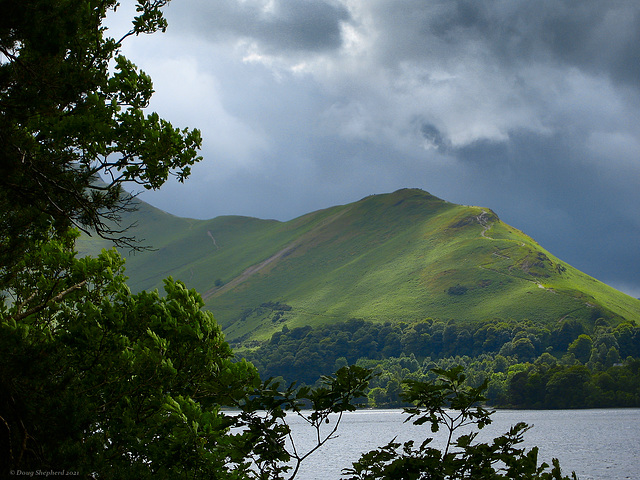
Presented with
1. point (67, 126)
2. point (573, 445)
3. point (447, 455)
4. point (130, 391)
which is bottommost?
point (573, 445)

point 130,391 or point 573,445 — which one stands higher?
point 130,391

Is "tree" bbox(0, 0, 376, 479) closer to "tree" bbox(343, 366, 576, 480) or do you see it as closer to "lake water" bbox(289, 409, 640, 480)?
"tree" bbox(343, 366, 576, 480)

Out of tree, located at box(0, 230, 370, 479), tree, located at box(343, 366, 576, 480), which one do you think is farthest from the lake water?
tree, located at box(343, 366, 576, 480)

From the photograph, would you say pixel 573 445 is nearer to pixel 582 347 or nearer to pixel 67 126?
pixel 67 126

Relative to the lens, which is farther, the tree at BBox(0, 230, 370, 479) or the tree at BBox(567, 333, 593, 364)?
the tree at BBox(567, 333, 593, 364)

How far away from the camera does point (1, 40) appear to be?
923 centimetres

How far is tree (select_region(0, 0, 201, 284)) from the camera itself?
9266 mm

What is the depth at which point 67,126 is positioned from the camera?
11.2 m

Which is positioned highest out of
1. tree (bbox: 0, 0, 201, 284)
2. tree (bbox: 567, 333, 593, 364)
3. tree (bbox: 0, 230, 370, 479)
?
tree (bbox: 0, 0, 201, 284)

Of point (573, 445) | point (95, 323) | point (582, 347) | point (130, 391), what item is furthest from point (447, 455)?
point (582, 347)

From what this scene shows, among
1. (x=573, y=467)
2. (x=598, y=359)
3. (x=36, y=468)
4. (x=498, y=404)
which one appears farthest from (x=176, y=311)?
(x=598, y=359)

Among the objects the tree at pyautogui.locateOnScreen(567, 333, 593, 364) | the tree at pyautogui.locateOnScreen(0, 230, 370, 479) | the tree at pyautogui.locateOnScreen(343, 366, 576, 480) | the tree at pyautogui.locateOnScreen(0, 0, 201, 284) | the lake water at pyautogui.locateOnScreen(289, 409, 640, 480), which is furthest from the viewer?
the tree at pyautogui.locateOnScreen(567, 333, 593, 364)

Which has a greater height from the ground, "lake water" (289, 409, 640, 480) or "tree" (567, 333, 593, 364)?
"tree" (567, 333, 593, 364)

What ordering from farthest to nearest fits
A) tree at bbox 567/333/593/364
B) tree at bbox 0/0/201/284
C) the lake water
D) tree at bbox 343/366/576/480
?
tree at bbox 567/333/593/364 < the lake water < tree at bbox 0/0/201/284 < tree at bbox 343/366/576/480
